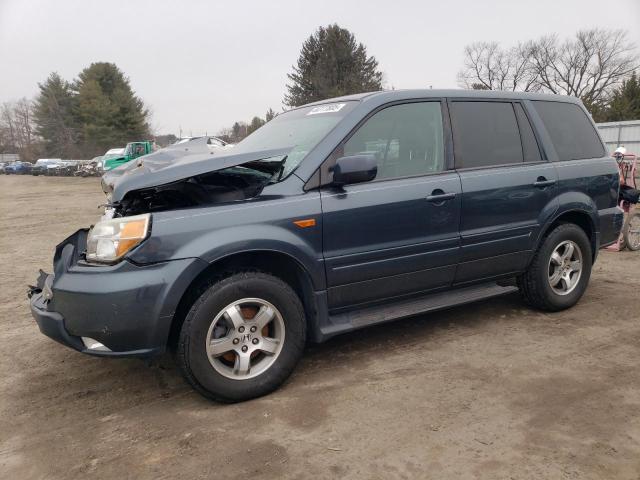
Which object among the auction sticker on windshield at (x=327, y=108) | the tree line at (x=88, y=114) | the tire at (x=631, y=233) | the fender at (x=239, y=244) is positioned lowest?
the tire at (x=631, y=233)

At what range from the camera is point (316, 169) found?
3.18 metres

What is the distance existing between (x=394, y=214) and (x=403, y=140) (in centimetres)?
60

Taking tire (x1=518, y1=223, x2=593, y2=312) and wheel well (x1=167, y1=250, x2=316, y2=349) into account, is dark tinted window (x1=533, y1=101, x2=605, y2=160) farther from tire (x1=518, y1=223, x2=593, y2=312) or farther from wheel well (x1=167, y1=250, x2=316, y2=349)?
wheel well (x1=167, y1=250, x2=316, y2=349)

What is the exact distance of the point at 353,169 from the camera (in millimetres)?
3059

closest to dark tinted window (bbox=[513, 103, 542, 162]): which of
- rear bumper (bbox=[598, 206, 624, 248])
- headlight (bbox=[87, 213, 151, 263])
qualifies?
rear bumper (bbox=[598, 206, 624, 248])

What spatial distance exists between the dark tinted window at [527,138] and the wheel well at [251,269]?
2.28 m

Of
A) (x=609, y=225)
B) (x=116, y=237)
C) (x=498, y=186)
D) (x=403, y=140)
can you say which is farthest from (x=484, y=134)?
(x=116, y=237)

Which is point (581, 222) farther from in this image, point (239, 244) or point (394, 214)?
point (239, 244)

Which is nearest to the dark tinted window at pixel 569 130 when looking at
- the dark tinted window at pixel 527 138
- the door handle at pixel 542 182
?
the dark tinted window at pixel 527 138

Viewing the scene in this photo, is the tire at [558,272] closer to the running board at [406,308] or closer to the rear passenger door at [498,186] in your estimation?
the rear passenger door at [498,186]

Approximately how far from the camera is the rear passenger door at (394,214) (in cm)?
322

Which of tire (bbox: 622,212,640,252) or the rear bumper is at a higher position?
the rear bumper

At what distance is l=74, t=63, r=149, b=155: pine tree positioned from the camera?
5234 cm

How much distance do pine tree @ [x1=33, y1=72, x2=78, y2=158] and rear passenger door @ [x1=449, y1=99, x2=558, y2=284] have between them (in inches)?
2347
